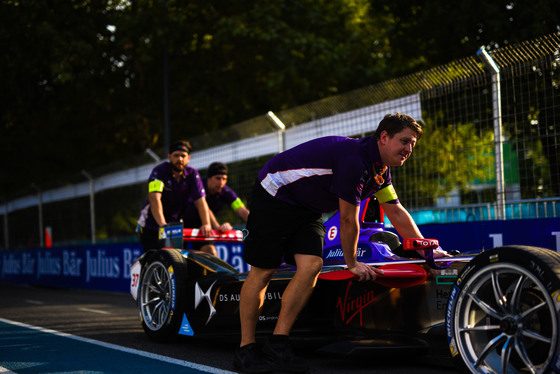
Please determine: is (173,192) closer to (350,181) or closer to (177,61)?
(350,181)

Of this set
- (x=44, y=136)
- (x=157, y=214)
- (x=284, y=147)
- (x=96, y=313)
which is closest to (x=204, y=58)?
(x=44, y=136)

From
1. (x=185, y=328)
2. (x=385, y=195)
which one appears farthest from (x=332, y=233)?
(x=185, y=328)

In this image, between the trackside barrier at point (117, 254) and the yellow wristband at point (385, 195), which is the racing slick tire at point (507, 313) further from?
the yellow wristband at point (385, 195)

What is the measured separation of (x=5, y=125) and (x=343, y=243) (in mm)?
20191

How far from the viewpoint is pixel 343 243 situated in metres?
4.32

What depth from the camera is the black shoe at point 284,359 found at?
170 inches

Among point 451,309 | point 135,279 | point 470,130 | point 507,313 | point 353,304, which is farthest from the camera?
point 470,130

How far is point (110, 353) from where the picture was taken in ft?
18.4

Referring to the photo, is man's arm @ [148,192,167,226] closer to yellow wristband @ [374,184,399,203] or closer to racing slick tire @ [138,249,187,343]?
racing slick tire @ [138,249,187,343]

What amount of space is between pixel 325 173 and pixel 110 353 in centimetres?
229

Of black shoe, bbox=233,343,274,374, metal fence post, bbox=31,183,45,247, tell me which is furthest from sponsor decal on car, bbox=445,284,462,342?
metal fence post, bbox=31,183,45,247

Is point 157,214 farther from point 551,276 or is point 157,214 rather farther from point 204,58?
point 204,58

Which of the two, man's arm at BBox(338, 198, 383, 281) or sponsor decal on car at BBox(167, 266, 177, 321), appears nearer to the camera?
man's arm at BBox(338, 198, 383, 281)

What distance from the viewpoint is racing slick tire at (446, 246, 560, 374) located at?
3.40 meters
